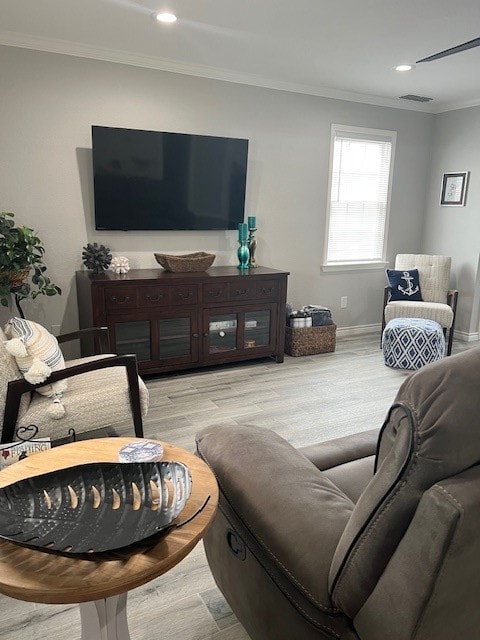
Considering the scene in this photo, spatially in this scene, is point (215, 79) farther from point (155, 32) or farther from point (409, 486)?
point (409, 486)

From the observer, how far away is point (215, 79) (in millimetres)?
4102

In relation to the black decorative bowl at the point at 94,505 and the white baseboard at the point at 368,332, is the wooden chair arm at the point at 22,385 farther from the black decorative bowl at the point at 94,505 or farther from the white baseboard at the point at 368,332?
the white baseboard at the point at 368,332

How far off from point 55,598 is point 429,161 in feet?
18.9

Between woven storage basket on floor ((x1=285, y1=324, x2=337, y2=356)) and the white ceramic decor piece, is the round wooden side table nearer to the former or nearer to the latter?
the white ceramic decor piece

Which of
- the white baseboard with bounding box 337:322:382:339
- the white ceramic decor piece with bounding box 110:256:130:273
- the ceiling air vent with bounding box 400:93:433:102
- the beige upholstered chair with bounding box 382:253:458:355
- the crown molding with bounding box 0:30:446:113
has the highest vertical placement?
the ceiling air vent with bounding box 400:93:433:102

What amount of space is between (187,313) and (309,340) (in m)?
1.35

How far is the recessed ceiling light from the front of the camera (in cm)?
287

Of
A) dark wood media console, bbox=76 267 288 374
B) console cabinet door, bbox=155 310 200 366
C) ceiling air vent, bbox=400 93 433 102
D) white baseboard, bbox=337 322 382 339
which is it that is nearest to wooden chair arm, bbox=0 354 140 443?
dark wood media console, bbox=76 267 288 374

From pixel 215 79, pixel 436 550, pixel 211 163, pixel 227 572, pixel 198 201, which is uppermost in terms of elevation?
pixel 215 79

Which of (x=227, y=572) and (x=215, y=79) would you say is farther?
(x=215, y=79)

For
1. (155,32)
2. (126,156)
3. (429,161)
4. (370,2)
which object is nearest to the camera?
(370,2)

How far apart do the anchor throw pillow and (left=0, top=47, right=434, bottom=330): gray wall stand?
533mm

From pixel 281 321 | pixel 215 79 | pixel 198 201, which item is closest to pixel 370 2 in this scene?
pixel 215 79

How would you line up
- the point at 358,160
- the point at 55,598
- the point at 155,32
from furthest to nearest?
the point at 358,160
the point at 155,32
the point at 55,598
